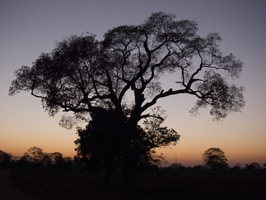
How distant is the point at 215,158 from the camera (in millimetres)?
134250

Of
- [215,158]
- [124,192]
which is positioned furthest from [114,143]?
[215,158]

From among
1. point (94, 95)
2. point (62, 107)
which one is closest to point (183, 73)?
point (94, 95)

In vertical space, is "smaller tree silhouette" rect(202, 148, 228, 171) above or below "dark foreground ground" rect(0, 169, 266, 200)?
above

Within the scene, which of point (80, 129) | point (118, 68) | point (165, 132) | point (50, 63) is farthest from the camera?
point (80, 129)

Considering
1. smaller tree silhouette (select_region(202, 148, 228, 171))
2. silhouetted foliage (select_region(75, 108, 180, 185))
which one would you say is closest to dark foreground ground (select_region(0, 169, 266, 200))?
silhouetted foliage (select_region(75, 108, 180, 185))

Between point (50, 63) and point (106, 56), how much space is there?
20.4 ft

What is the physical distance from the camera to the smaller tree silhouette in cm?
13425

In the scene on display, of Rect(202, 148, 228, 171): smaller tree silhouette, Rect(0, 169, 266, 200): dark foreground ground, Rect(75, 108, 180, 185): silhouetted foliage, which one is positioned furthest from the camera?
Rect(202, 148, 228, 171): smaller tree silhouette

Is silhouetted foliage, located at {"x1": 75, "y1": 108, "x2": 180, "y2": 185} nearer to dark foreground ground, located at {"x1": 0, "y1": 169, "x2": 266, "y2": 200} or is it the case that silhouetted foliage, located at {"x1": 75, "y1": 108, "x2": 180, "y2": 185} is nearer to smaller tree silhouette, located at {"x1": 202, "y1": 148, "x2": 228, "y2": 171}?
dark foreground ground, located at {"x1": 0, "y1": 169, "x2": 266, "y2": 200}

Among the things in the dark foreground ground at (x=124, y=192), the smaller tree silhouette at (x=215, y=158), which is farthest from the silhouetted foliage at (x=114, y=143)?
the smaller tree silhouette at (x=215, y=158)

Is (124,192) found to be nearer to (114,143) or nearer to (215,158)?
(114,143)

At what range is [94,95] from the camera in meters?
30.3

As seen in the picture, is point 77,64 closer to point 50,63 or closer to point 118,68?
point 50,63

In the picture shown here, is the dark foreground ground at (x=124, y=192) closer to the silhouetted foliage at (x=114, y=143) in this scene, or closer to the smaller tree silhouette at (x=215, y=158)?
the silhouetted foliage at (x=114, y=143)
